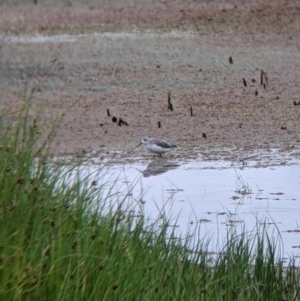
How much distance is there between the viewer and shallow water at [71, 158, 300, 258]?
667 cm

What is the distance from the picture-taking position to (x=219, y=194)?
25.2 feet

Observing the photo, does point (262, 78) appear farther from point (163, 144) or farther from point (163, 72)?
point (163, 144)

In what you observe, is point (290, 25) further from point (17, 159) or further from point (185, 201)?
point (17, 159)

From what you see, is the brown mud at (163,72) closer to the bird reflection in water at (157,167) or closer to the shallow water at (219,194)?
the bird reflection in water at (157,167)

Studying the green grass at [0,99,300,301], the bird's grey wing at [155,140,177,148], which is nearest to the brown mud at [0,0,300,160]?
the bird's grey wing at [155,140,177,148]

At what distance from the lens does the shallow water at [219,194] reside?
6.67 m

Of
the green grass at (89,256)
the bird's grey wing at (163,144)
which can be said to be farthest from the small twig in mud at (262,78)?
the green grass at (89,256)

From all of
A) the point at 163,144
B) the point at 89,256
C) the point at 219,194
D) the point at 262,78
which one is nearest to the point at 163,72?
the point at 262,78

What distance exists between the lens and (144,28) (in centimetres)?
1463

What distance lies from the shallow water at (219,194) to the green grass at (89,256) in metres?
0.90

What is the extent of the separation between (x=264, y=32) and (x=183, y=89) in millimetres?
3050

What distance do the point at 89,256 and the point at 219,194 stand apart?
3.37 metres

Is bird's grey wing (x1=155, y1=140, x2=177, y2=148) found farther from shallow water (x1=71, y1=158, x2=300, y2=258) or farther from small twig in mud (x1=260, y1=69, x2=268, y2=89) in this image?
small twig in mud (x1=260, y1=69, x2=268, y2=89)

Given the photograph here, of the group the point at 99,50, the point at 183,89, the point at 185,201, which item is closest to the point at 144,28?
the point at 99,50
